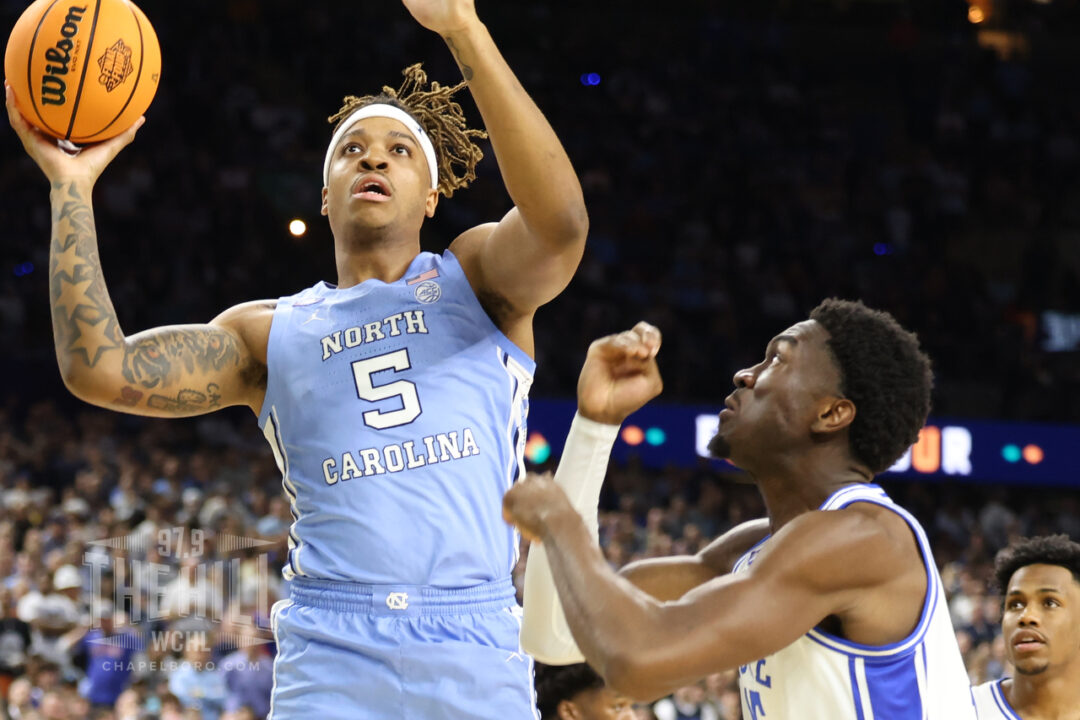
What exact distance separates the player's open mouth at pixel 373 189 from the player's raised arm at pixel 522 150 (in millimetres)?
417

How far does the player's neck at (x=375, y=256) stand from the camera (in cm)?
328

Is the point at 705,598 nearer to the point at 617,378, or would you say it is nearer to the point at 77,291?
the point at 617,378

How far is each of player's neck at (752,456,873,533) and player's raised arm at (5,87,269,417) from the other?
131 cm

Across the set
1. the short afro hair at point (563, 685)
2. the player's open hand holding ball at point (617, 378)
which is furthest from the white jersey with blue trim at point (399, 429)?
the short afro hair at point (563, 685)

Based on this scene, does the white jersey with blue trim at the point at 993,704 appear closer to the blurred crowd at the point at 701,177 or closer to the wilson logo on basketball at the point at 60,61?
the wilson logo on basketball at the point at 60,61

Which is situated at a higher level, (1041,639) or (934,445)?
(934,445)

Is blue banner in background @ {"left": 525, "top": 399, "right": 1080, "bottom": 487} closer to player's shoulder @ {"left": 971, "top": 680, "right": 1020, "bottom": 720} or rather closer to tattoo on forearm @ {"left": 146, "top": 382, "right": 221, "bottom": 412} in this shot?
player's shoulder @ {"left": 971, "top": 680, "right": 1020, "bottom": 720}

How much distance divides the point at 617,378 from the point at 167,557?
6.23m

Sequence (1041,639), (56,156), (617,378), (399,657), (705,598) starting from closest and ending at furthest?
(705,598) → (617,378) → (399,657) → (56,156) → (1041,639)

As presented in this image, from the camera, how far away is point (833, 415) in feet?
8.90

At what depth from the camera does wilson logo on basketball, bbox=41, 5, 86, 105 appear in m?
3.18

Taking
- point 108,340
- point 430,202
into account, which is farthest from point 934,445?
point 108,340

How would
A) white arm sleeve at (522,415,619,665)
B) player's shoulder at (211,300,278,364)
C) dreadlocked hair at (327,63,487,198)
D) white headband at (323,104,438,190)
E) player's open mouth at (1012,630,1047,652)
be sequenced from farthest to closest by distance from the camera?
player's open mouth at (1012,630,1047,652) → dreadlocked hair at (327,63,487,198) → white headband at (323,104,438,190) → player's shoulder at (211,300,278,364) → white arm sleeve at (522,415,619,665)

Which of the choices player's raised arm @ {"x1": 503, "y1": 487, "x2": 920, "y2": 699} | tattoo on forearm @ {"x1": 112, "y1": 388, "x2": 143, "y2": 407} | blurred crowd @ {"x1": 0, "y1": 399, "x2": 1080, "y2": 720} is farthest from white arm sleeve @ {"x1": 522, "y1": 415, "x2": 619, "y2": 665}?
blurred crowd @ {"x1": 0, "y1": 399, "x2": 1080, "y2": 720}
